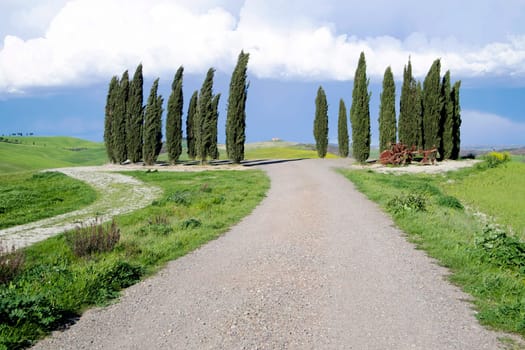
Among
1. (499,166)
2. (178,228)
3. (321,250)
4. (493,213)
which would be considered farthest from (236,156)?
(321,250)

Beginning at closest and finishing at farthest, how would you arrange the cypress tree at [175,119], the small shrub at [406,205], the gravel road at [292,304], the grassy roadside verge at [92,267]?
the gravel road at [292,304] < the grassy roadside verge at [92,267] < the small shrub at [406,205] < the cypress tree at [175,119]

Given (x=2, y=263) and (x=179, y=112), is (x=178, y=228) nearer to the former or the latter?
(x=2, y=263)

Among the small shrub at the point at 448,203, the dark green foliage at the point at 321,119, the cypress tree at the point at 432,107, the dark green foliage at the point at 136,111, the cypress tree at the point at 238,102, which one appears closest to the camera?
the small shrub at the point at 448,203

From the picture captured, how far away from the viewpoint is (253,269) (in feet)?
26.9

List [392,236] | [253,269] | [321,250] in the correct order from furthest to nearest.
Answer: [392,236], [321,250], [253,269]

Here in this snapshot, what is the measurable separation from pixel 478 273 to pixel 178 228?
804cm

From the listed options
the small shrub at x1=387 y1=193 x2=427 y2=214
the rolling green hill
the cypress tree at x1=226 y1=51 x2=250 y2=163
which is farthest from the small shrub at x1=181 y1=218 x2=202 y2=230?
the rolling green hill

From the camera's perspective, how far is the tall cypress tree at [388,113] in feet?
144

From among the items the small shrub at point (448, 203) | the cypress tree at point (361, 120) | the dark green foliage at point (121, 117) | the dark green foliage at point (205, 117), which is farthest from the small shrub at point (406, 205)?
the dark green foliage at point (121, 117)

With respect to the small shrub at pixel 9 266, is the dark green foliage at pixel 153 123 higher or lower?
higher

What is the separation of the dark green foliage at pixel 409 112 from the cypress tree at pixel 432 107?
913 millimetres

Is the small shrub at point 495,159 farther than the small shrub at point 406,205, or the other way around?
the small shrub at point 495,159

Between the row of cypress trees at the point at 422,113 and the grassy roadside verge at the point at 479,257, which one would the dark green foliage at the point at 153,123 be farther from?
the grassy roadside verge at the point at 479,257

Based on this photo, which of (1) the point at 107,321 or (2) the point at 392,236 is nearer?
(1) the point at 107,321
